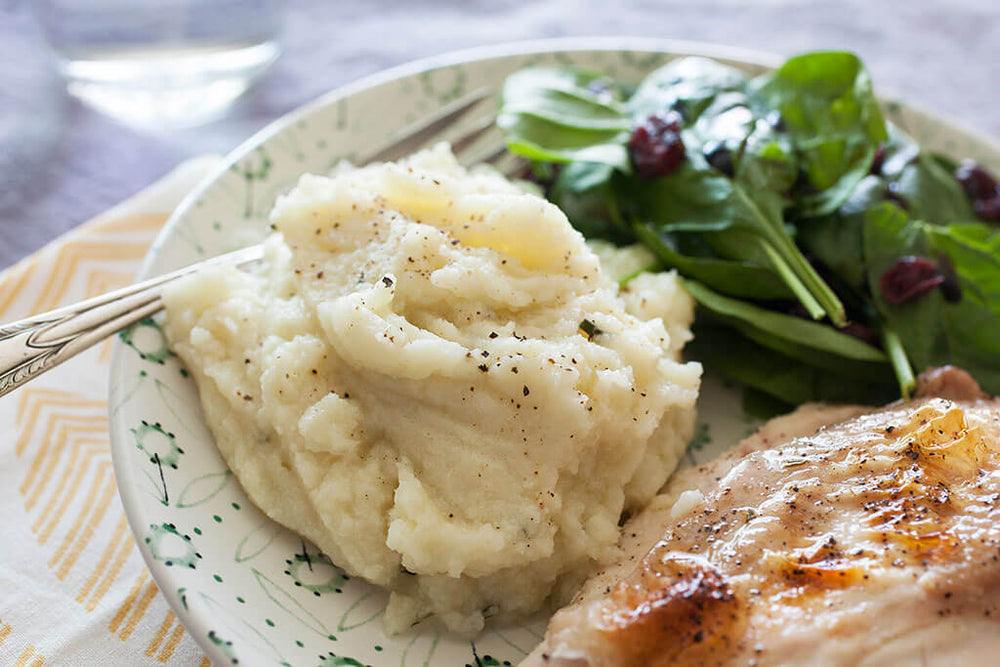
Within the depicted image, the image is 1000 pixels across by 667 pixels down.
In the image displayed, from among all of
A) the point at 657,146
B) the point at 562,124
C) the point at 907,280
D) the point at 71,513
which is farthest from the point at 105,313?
the point at 907,280

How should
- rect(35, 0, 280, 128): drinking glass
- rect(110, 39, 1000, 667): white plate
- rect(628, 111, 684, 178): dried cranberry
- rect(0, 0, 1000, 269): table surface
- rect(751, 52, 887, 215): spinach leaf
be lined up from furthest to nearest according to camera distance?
rect(0, 0, 1000, 269): table surface → rect(35, 0, 280, 128): drinking glass → rect(751, 52, 887, 215): spinach leaf → rect(628, 111, 684, 178): dried cranberry → rect(110, 39, 1000, 667): white plate

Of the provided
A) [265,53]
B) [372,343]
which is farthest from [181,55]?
[372,343]

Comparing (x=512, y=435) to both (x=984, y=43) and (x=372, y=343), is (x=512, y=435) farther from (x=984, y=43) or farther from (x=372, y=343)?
(x=984, y=43)

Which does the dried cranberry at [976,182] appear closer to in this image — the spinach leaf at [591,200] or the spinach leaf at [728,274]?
the spinach leaf at [728,274]

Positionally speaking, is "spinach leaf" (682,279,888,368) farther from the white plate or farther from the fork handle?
the fork handle

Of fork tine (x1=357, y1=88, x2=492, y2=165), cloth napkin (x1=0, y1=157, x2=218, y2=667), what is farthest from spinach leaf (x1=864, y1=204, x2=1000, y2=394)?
cloth napkin (x1=0, y1=157, x2=218, y2=667)

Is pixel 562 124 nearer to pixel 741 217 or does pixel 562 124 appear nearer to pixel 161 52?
pixel 741 217
